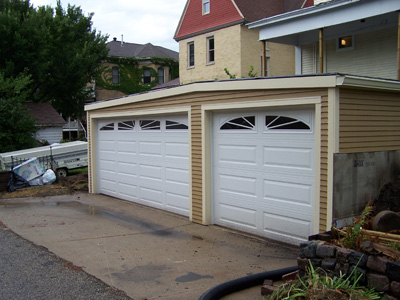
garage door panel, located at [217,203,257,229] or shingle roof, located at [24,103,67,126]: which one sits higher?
shingle roof, located at [24,103,67,126]

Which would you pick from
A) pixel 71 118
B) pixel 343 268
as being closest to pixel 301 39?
pixel 343 268

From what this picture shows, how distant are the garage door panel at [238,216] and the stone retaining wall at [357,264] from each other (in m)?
3.08

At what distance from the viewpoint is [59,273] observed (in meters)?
5.88

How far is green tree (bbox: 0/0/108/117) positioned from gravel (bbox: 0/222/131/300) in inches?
849

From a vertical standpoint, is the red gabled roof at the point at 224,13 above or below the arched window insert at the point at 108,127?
above

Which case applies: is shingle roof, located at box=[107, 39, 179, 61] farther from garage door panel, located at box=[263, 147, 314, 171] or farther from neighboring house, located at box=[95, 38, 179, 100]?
garage door panel, located at box=[263, 147, 314, 171]

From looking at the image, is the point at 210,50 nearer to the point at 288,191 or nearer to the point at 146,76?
the point at 146,76

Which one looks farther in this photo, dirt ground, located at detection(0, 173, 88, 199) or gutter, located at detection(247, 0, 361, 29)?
A: dirt ground, located at detection(0, 173, 88, 199)

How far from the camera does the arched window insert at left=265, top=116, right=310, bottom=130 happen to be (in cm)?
694

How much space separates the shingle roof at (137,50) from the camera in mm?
38594

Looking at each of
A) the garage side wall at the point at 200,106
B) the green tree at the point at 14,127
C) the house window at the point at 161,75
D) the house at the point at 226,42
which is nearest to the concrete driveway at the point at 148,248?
the garage side wall at the point at 200,106

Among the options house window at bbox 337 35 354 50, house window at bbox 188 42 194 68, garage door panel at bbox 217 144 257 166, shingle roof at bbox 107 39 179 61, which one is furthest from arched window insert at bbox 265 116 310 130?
shingle roof at bbox 107 39 179 61

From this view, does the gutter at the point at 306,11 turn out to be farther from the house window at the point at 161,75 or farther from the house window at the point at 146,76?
the house window at the point at 146,76

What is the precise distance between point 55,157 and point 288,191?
41.4 feet
